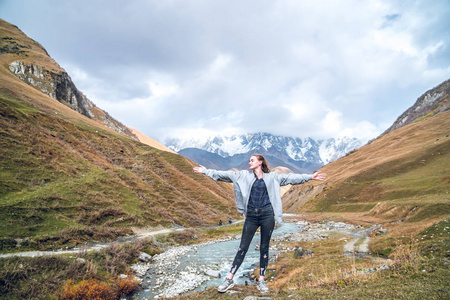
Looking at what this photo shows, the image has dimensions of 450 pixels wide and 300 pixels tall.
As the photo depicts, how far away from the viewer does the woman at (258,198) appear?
24.7 feet

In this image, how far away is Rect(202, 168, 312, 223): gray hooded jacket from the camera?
7.61 m

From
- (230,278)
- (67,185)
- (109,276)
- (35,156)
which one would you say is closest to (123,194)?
(67,185)

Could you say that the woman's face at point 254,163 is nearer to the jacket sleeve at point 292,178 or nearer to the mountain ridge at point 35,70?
the jacket sleeve at point 292,178

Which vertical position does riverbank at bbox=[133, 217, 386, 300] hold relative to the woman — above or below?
below

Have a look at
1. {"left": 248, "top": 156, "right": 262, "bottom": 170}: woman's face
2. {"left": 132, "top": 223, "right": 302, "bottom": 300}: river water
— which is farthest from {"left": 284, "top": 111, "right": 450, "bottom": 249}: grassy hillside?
{"left": 248, "top": 156, "right": 262, "bottom": 170}: woman's face

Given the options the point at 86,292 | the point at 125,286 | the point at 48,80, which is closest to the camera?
the point at 86,292

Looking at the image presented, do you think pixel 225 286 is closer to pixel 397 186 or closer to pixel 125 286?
pixel 125 286

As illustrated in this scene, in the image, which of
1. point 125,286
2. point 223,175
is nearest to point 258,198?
point 223,175

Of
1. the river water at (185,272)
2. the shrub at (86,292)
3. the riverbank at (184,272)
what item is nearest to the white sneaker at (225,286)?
the river water at (185,272)

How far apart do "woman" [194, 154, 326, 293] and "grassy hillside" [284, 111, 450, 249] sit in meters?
18.0

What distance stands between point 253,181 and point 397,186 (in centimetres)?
7378

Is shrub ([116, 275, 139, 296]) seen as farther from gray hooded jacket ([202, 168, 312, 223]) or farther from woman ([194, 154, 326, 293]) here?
gray hooded jacket ([202, 168, 312, 223])

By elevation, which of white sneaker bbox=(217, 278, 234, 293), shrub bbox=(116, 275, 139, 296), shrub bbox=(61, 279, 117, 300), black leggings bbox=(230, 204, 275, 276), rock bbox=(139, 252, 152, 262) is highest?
black leggings bbox=(230, 204, 275, 276)

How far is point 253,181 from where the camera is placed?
25.6 feet
